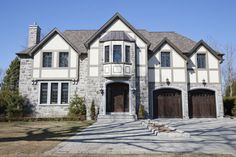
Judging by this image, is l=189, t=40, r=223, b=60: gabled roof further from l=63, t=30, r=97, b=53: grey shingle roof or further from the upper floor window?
the upper floor window

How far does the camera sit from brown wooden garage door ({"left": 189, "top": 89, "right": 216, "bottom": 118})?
22031mm

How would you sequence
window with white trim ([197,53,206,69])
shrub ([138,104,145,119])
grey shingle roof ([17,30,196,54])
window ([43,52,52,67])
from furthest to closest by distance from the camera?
grey shingle roof ([17,30,196,54])
window with white trim ([197,53,206,69])
window ([43,52,52,67])
shrub ([138,104,145,119])

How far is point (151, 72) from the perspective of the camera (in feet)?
71.2

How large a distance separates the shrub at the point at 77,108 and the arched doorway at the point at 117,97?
2155mm

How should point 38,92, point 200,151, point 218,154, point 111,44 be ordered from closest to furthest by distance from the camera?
point 218,154, point 200,151, point 111,44, point 38,92

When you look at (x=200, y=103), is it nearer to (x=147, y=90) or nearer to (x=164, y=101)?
(x=164, y=101)

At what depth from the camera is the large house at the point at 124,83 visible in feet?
67.3

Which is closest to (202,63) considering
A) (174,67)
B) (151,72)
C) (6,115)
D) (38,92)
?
(174,67)

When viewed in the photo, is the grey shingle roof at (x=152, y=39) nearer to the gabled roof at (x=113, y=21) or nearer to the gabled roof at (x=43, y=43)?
the gabled roof at (x=43, y=43)

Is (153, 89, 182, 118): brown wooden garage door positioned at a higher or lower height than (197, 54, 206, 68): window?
lower

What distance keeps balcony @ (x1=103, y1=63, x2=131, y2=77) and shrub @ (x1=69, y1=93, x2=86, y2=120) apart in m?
3.26

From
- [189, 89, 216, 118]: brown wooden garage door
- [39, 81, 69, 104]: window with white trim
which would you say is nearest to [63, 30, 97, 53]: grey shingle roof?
[39, 81, 69, 104]: window with white trim

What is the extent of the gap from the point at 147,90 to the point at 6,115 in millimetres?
12204

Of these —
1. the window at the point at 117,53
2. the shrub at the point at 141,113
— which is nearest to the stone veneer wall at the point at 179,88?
the shrub at the point at 141,113
